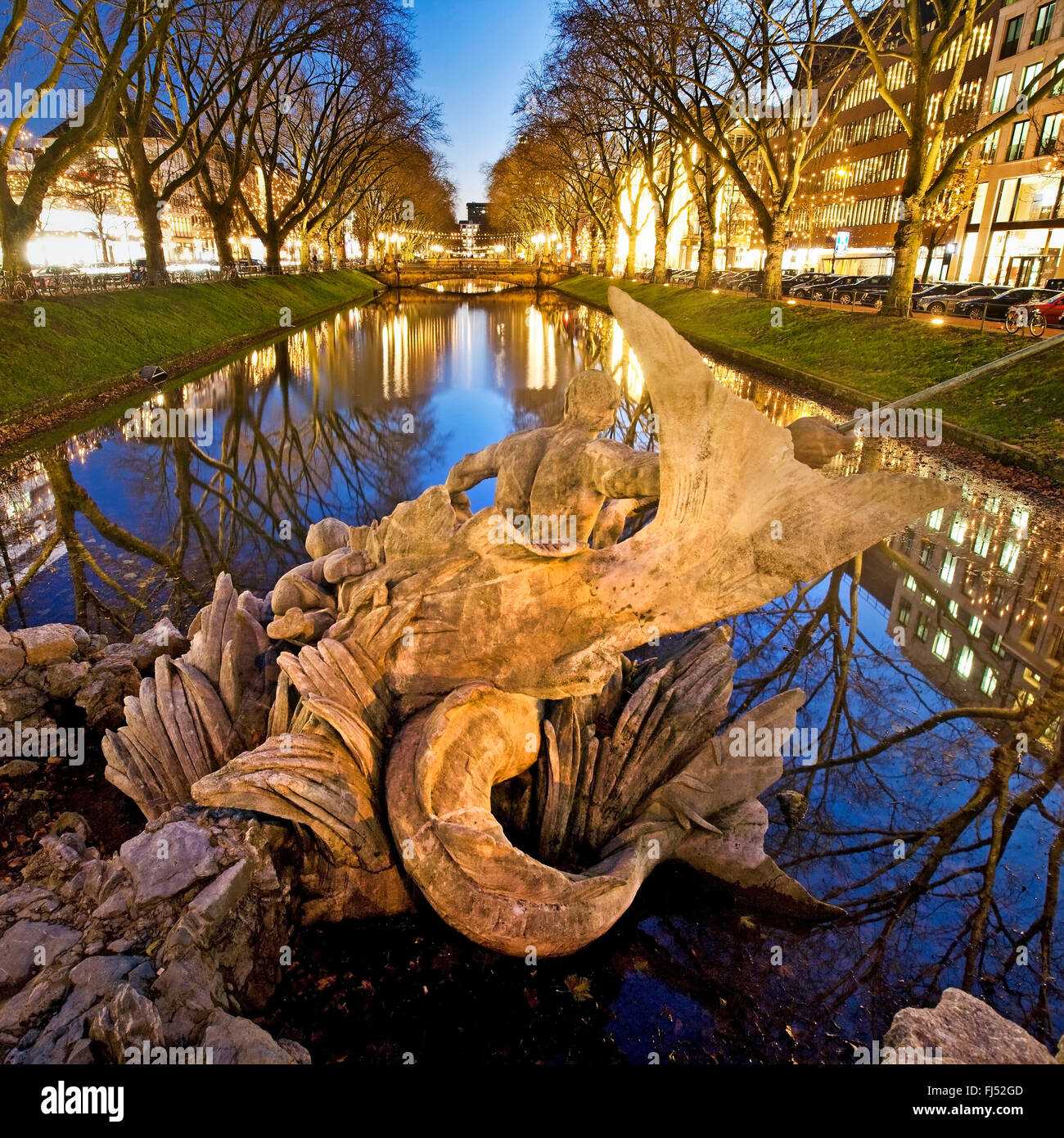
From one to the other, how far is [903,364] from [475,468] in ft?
58.8

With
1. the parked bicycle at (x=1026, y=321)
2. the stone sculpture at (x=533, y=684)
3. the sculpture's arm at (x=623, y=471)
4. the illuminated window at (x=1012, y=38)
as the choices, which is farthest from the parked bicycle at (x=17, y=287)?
the illuminated window at (x=1012, y=38)

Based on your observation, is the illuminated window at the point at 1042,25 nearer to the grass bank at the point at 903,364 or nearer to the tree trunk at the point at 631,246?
the tree trunk at the point at 631,246

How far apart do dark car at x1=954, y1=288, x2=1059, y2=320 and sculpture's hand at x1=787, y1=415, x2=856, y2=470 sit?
2798cm

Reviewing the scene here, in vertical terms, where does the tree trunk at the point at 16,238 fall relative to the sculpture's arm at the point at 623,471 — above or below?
above

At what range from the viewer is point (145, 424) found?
15812 millimetres

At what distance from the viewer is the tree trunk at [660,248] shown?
37.5 m

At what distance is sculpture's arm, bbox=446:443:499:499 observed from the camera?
4.44 metres

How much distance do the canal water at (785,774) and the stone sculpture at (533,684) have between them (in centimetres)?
42

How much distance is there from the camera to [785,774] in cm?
553

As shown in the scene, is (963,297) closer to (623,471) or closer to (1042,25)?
(1042,25)

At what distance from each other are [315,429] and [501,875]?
14.1m

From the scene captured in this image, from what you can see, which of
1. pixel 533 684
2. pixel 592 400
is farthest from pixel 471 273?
pixel 533 684

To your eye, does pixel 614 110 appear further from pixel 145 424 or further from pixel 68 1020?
pixel 68 1020
